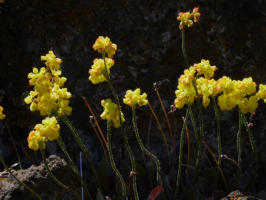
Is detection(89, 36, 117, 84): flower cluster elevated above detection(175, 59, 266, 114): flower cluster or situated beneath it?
elevated above

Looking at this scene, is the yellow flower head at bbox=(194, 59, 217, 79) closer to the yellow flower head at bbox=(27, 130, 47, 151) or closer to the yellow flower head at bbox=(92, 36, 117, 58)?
the yellow flower head at bbox=(92, 36, 117, 58)

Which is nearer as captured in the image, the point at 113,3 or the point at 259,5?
the point at 259,5

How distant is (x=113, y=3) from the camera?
243cm

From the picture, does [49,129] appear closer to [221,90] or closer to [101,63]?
[101,63]

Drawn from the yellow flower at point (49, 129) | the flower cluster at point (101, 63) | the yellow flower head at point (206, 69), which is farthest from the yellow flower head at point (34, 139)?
the yellow flower head at point (206, 69)

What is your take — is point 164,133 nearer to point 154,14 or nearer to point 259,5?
point 154,14

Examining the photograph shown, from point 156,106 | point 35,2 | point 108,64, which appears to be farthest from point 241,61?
point 35,2

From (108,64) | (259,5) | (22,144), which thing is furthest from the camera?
(22,144)

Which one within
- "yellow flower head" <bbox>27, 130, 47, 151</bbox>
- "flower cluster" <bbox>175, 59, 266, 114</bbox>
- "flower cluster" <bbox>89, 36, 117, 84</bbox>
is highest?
"flower cluster" <bbox>89, 36, 117, 84</bbox>

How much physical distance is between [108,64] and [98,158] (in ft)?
3.83

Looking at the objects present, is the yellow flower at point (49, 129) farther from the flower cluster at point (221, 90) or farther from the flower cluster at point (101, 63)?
the flower cluster at point (221, 90)

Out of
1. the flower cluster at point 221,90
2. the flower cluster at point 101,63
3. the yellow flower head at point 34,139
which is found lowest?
the flower cluster at point 221,90

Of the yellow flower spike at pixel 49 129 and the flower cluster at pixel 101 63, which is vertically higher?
the flower cluster at pixel 101 63

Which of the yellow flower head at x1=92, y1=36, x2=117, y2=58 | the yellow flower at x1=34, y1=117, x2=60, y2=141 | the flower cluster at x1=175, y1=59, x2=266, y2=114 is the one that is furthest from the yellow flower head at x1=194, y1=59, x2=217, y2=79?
the yellow flower at x1=34, y1=117, x2=60, y2=141
